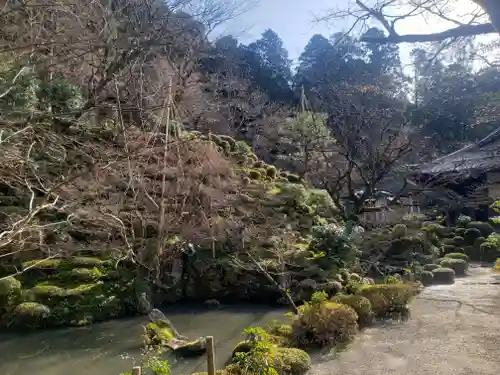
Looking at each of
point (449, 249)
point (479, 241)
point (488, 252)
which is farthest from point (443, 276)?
point (479, 241)

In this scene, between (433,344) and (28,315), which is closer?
(433,344)

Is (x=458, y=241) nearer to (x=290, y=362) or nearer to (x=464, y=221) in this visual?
(x=464, y=221)

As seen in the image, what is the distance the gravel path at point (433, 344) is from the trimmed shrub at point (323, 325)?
0.22 metres

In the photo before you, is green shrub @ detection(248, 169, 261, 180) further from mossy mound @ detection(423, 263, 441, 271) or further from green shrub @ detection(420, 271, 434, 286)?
green shrub @ detection(420, 271, 434, 286)

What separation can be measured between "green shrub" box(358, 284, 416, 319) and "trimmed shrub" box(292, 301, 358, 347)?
112cm

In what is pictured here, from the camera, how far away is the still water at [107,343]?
20.5 feet

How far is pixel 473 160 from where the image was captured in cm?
1554

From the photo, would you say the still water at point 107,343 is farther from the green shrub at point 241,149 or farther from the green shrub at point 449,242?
the green shrub at point 449,242

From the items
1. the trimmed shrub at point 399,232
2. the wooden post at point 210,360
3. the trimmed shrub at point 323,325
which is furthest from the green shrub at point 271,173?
the wooden post at point 210,360

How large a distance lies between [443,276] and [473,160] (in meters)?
6.11

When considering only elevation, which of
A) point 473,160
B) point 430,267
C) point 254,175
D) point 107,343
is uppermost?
point 473,160

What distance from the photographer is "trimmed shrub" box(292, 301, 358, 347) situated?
20.3ft

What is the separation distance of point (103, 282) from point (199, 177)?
3011 millimetres

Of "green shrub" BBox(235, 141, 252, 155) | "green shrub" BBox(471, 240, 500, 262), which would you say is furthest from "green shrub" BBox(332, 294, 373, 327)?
"green shrub" BBox(471, 240, 500, 262)
